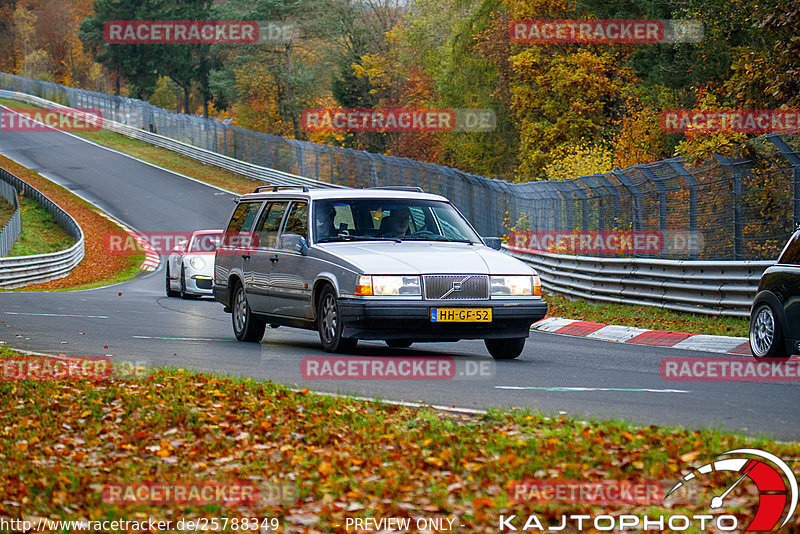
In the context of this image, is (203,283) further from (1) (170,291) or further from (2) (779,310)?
(2) (779,310)

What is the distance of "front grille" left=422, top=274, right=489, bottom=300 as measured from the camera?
1135 cm

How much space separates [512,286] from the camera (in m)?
11.6

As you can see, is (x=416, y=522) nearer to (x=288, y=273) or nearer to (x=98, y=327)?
(x=288, y=273)

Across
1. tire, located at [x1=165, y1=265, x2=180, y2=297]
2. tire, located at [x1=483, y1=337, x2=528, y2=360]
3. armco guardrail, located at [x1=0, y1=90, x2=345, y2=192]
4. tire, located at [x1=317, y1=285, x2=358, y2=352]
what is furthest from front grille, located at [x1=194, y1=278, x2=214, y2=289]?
armco guardrail, located at [x1=0, y1=90, x2=345, y2=192]

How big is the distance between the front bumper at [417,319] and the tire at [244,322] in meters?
2.86

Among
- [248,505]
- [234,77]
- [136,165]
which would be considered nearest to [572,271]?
[248,505]

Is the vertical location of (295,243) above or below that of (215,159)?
below

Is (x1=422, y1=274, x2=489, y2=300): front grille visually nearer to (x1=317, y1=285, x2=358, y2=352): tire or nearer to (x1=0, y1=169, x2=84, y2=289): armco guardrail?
(x1=317, y1=285, x2=358, y2=352): tire

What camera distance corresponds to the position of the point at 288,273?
509 inches

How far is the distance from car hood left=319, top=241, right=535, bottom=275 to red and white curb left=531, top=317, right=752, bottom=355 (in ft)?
11.7

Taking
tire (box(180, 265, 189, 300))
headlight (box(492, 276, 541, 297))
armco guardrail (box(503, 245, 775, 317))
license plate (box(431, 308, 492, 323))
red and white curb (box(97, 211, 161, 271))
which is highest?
headlight (box(492, 276, 541, 297))

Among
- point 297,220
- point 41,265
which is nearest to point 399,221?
point 297,220

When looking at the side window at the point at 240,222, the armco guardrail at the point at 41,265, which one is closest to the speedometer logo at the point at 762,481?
the side window at the point at 240,222

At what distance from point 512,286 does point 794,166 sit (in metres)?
5.41
